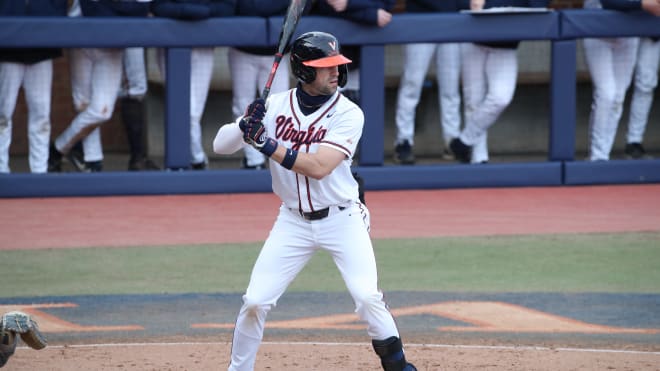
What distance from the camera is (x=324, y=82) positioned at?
16.1 feet

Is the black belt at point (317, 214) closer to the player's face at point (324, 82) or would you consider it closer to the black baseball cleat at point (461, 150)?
the player's face at point (324, 82)

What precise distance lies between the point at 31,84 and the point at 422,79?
3529 millimetres

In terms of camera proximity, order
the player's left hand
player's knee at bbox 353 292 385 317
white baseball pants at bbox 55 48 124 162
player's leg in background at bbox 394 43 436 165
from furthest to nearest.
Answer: player's leg in background at bbox 394 43 436 165
white baseball pants at bbox 55 48 124 162
player's knee at bbox 353 292 385 317
the player's left hand

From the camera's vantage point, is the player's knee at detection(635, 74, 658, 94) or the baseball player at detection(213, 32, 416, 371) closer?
the baseball player at detection(213, 32, 416, 371)

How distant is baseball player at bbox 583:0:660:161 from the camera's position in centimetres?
1055

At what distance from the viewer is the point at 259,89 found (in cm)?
1039

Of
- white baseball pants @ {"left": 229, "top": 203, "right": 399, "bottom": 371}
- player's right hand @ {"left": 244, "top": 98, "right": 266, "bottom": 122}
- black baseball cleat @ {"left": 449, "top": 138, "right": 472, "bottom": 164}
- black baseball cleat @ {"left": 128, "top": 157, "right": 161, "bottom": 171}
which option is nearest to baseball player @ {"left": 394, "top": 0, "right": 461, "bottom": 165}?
black baseball cleat @ {"left": 449, "top": 138, "right": 472, "bottom": 164}

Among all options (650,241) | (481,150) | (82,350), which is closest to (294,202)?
(82,350)

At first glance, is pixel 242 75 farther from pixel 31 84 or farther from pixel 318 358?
pixel 318 358

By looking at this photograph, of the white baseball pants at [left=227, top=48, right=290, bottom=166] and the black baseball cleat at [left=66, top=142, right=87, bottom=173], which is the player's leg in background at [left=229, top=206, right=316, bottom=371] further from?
the black baseball cleat at [left=66, top=142, right=87, bottom=173]

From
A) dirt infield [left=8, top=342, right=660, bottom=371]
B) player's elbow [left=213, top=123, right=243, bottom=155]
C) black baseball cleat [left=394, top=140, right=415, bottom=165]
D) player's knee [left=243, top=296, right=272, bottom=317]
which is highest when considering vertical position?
player's elbow [left=213, top=123, right=243, bottom=155]

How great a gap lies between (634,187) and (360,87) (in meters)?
2.69

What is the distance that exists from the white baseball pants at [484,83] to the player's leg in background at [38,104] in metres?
3.75

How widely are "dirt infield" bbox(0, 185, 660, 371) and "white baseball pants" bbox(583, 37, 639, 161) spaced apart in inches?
20.5
